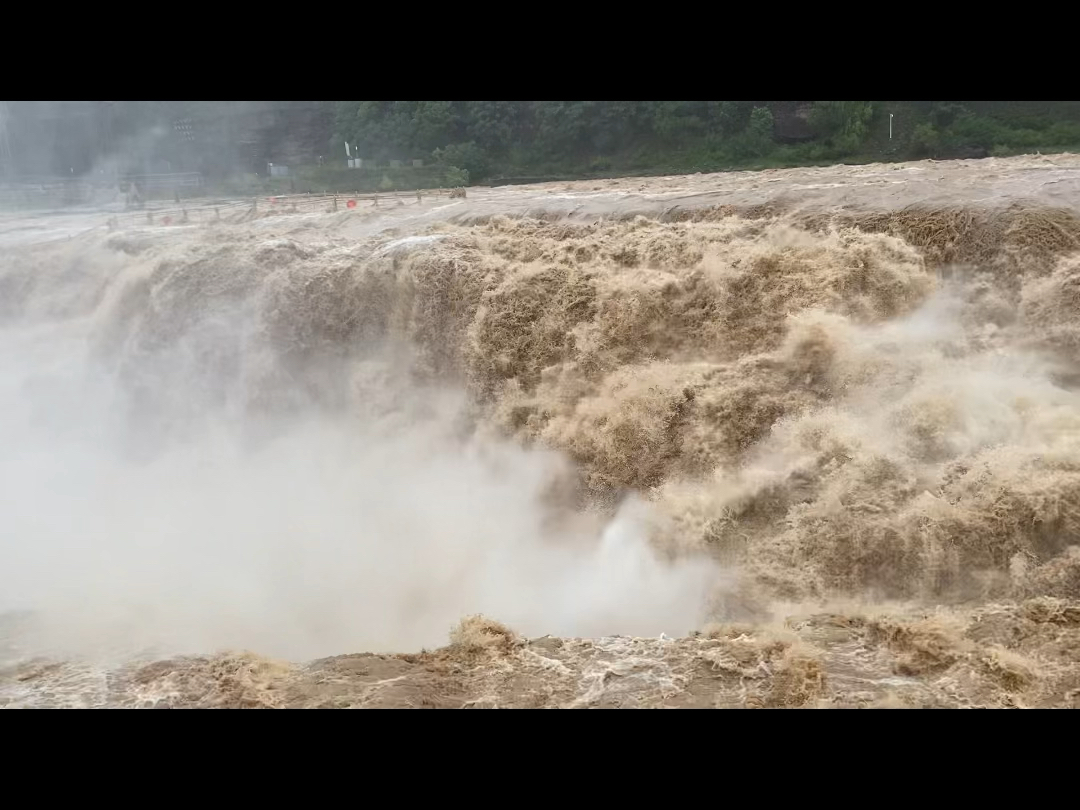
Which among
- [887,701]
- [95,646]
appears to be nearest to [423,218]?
[95,646]

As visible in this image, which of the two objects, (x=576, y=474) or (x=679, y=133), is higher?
(x=679, y=133)

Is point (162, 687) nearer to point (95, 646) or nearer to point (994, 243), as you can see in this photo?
point (95, 646)

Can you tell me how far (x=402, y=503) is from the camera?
644 cm

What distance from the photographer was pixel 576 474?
585 cm

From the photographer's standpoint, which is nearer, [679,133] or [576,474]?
[576,474]

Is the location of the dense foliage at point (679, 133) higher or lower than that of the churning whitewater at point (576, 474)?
higher

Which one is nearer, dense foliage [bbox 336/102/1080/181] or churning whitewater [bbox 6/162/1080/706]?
churning whitewater [bbox 6/162/1080/706]

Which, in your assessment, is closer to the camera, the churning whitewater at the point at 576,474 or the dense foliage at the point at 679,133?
the churning whitewater at the point at 576,474

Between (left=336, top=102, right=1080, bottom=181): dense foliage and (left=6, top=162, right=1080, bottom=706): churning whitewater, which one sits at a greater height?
(left=336, top=102, right=1080, bottom=181): dense foliage

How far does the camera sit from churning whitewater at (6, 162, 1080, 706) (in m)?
3.75

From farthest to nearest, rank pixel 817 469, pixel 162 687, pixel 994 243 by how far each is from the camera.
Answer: pixel 994 243 → pixel 817 469 → pixel 162 687

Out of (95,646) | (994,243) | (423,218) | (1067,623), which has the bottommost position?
(95,646)

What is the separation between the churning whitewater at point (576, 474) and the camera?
12.3 feet

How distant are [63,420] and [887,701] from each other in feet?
29.8
